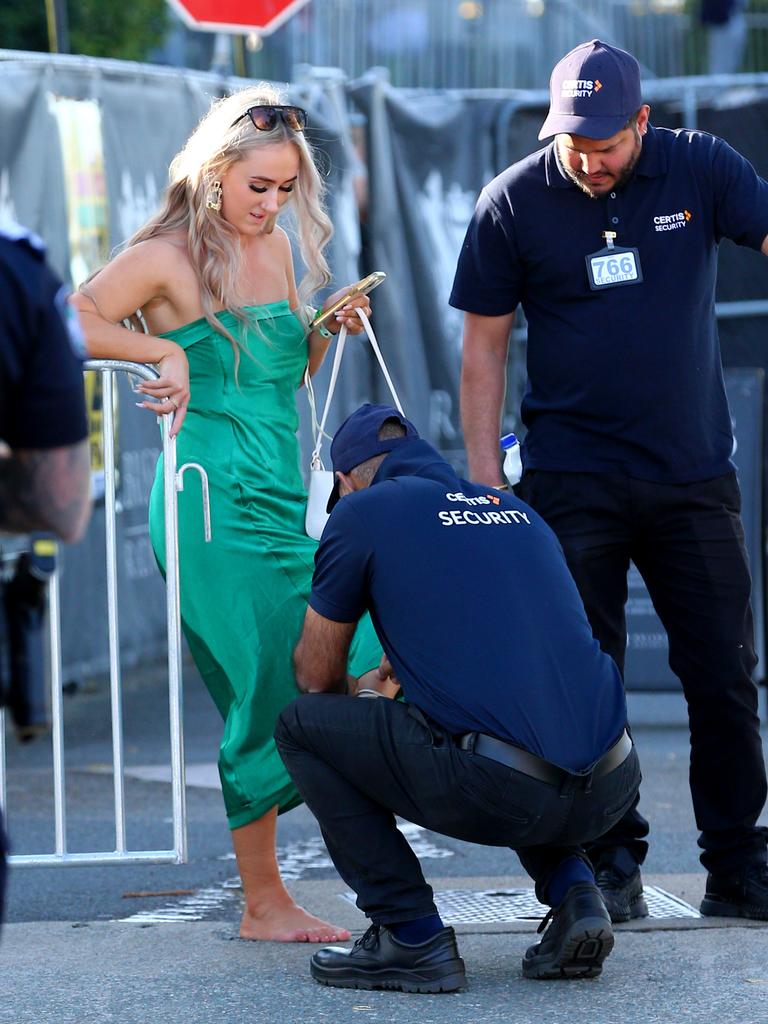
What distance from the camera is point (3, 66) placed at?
713 cm

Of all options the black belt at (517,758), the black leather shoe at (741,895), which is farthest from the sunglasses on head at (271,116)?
the black leather shoe at (741,895)

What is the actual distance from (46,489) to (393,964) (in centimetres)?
179

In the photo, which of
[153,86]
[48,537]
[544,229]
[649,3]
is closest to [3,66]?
[153,86]

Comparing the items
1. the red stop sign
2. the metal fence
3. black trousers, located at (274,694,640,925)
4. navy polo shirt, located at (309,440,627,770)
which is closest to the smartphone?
navy polo shirt, located at (309,440,627,770)

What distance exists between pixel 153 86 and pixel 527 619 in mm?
5440

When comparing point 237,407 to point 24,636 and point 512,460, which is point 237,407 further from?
point 24,636

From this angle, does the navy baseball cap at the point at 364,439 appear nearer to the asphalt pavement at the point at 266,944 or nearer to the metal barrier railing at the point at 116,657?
the metal barrier railing at the point at 116,657

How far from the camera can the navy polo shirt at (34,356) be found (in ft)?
6.64

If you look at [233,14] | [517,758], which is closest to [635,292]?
[517,758]

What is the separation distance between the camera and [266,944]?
3998 millimetres

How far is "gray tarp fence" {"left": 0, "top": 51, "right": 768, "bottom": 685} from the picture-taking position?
733 cm

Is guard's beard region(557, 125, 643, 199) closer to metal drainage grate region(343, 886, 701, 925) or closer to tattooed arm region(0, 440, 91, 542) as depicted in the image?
metal drainage grate region(343, 886, 701, 925)

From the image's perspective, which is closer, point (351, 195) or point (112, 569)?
point (112, 569)

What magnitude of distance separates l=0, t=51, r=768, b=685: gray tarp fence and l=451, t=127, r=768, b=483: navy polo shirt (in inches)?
110
